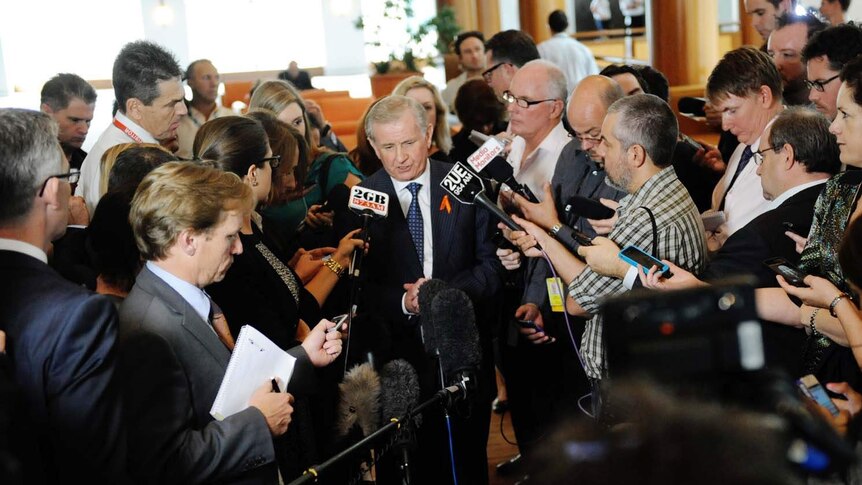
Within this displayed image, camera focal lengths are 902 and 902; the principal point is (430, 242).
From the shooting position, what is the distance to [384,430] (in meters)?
2.12

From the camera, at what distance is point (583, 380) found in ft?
10.6

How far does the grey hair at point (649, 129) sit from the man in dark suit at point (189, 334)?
1121 millimetres

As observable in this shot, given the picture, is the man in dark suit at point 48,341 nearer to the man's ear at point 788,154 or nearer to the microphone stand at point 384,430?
the microphone stand at point 384,430

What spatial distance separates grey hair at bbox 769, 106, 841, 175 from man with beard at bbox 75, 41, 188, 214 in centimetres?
217

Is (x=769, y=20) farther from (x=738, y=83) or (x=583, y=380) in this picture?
(x=583, y=380)

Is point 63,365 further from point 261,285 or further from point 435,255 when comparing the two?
point 435,255

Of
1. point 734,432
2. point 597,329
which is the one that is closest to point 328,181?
point 597,329

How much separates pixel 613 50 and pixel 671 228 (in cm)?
1092

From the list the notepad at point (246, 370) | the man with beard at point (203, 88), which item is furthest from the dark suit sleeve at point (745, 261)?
the man with beard at point (203, 88)

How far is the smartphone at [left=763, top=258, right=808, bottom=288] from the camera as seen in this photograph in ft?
7.00

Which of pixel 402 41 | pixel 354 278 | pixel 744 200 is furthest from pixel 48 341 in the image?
pixel 402 41

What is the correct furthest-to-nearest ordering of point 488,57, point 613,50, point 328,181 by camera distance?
point 613,50 < point 488,57 < point 328,181

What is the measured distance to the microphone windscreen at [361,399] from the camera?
2.39 metres

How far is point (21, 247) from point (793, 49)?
335 centimetres
